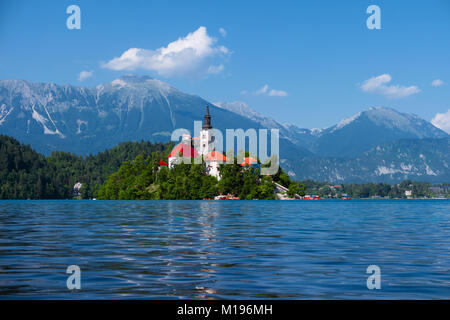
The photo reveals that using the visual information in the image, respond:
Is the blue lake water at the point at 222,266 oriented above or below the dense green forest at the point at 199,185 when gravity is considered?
below

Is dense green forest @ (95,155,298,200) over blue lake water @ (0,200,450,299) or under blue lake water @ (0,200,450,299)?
over

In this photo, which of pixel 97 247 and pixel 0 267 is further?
pixel 97 247

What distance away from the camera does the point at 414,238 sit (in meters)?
32.1

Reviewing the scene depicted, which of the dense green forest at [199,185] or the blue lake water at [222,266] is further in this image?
the dense green forest at [199,185]

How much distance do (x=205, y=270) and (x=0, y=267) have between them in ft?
23.5

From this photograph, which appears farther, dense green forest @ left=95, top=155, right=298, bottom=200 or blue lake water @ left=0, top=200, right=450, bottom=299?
dense green forest @ left=95, top=155, right=298, bottom=200

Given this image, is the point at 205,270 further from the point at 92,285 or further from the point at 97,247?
the point at 97,247

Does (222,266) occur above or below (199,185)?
below

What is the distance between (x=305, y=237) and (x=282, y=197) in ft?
521

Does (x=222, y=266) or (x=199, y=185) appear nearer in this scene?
(x=222, y=266)
